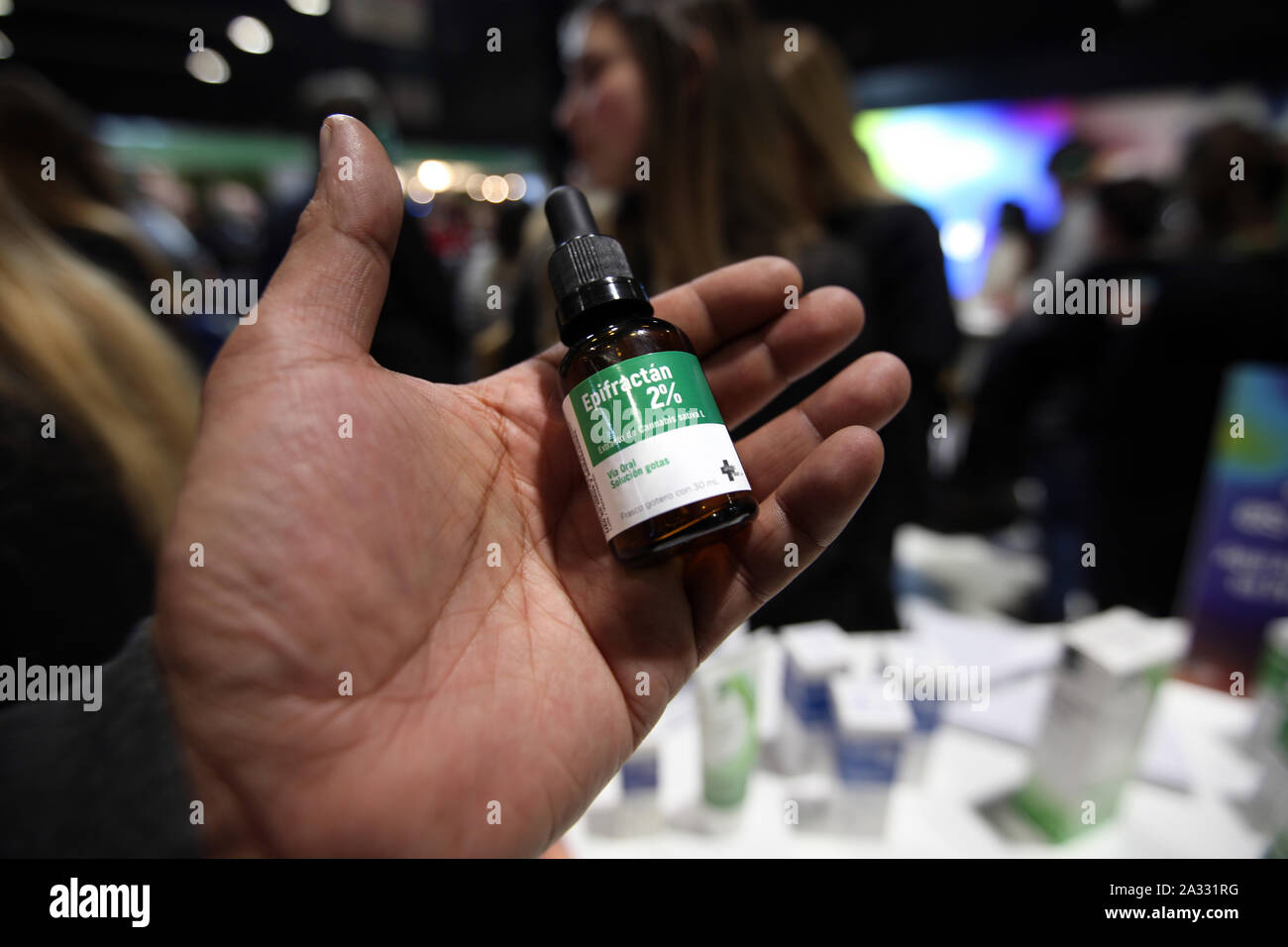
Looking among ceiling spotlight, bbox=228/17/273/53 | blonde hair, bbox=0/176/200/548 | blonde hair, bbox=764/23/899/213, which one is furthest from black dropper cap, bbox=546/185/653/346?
ceiling spotlight, bbox=228/17/273/53

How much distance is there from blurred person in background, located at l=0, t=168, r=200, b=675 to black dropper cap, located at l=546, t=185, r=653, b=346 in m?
0.46

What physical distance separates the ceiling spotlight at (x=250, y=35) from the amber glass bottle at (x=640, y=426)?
4.73 feet

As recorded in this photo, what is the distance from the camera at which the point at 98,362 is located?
31.1 inches

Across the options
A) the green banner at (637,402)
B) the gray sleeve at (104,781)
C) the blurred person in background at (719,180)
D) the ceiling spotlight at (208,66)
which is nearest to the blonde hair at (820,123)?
the blurred person in background at (719,180)

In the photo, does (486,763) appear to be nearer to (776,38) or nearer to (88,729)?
(88,729)

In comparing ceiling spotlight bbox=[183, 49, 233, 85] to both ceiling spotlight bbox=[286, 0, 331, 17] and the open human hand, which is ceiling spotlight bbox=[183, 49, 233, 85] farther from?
the open human hand

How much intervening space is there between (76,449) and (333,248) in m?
0.46

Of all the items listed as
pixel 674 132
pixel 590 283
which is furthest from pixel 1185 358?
pixel 590 283

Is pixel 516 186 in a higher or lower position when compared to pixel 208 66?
lower

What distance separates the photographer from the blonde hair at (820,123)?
44.8 inches

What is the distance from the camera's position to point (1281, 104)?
258cm

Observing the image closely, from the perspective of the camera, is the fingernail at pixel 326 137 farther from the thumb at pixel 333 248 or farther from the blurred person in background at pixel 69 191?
the blurred person in background at pixel 69 191

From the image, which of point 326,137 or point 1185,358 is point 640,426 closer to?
point 326,137
